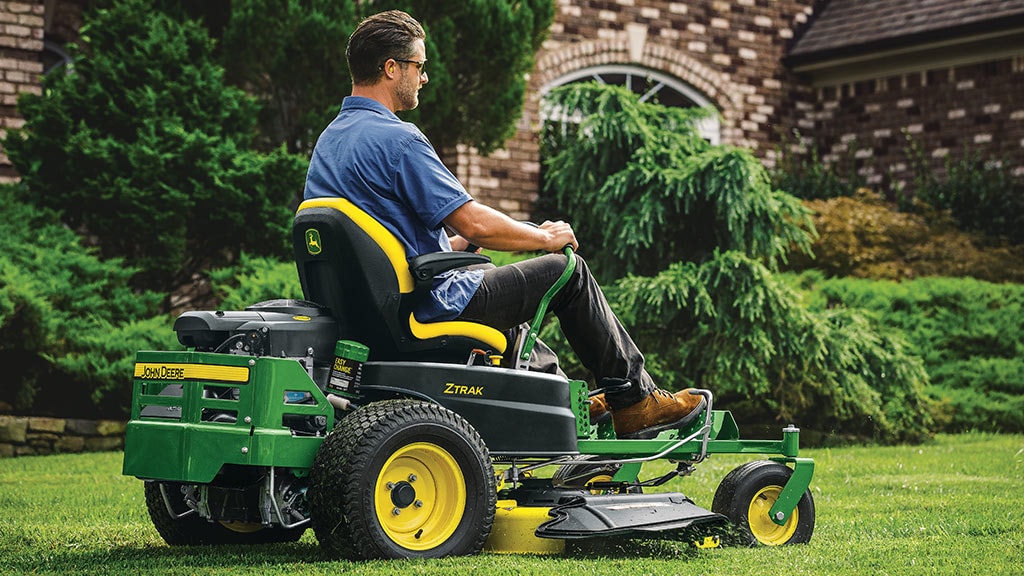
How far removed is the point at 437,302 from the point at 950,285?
9129mm

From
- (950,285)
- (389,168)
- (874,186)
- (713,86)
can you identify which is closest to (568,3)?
(713,86)

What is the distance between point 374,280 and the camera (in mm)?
5055

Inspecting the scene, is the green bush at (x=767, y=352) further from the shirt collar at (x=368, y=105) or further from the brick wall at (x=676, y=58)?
the shirt collar at (x=368, y=105)

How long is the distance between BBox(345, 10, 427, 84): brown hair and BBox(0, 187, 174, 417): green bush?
535 centimetres

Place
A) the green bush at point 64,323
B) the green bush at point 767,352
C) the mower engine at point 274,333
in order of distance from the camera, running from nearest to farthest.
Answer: the mower engine at point 274,333, the green bush at point 64,323, the green bush at point 767,352

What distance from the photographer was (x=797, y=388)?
10.9 meters

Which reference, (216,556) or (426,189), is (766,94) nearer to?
(426,189)

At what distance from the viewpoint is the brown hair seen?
5.29m

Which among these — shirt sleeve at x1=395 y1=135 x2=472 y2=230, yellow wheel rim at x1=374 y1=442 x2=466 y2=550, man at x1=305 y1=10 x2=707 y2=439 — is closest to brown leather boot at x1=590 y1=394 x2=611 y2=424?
man at x1=305 y1=10 x2=707 y2=439

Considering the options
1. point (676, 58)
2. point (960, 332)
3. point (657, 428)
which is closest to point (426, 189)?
point (657, 428)

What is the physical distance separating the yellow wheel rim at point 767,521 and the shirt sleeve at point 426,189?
5.65 ft

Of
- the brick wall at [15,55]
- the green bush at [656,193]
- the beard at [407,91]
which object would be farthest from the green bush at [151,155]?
the beard at [407,91]

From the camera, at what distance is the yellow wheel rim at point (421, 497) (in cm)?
489

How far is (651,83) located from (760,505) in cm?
1301
